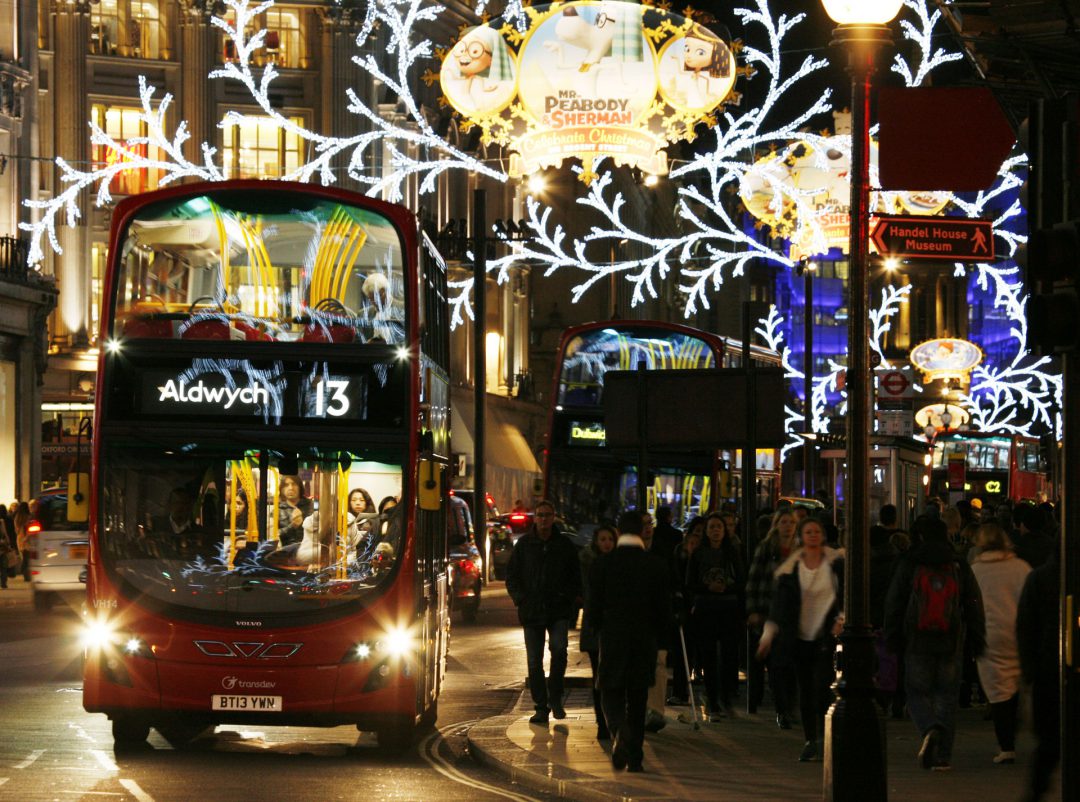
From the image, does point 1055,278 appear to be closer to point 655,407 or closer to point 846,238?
point 655,407

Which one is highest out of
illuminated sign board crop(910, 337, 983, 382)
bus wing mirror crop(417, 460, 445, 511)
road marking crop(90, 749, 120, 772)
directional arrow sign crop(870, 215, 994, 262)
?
illuminated sign board crop(910, 337, 983, 382)

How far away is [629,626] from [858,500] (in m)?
2.26

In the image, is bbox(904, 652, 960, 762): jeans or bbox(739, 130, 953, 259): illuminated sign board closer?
bbox(904, 652, 960, 762): jeans

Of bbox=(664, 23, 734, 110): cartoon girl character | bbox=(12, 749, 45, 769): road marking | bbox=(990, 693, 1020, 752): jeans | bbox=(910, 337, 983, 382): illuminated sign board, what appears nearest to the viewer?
bbox=(12, 749, 45, 769): road marking

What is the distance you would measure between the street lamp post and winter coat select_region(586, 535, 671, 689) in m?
1.85

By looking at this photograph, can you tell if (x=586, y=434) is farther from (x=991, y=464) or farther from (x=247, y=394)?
(x=991, y=464)

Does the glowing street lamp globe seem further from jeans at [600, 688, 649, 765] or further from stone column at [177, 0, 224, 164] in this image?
stone column at [177, 0, 224, 164]

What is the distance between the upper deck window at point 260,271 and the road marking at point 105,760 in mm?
2936

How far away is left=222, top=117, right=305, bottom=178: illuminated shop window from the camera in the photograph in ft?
173

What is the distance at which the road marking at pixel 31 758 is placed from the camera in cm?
1378

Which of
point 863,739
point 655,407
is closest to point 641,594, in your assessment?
point 863,739

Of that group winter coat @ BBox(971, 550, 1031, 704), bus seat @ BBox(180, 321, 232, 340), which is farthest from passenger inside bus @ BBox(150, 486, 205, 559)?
winter coat @ BBox(971, 550, 1031, 704)

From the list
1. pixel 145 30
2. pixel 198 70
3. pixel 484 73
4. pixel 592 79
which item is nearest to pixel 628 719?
pixel 592 79

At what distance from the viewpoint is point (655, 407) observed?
18.4 meters
